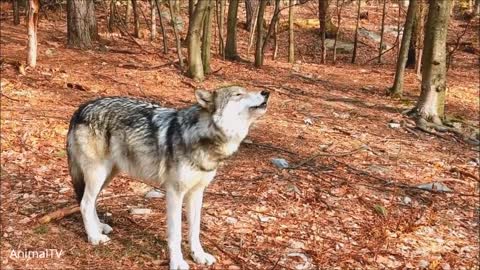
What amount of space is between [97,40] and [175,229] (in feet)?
41.7

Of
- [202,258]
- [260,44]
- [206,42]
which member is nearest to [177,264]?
[202,258]

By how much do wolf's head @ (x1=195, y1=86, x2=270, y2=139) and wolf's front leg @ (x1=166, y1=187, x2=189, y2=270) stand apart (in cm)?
71

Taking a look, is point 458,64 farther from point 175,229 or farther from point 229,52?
point 175,229

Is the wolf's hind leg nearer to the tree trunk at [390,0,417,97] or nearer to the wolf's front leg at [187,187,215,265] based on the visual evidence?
the wolf's front leg at [187,187,215,265]

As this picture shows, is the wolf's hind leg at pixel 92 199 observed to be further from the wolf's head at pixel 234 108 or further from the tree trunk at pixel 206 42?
the tree trunk at pixel 206 42

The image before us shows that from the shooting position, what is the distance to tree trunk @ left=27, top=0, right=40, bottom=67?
1052cm

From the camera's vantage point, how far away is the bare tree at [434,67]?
10.4 metres

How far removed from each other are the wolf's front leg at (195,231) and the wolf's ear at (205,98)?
35.4 inches

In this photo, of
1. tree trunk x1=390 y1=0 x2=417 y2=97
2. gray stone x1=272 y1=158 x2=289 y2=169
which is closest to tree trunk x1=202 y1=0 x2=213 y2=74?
tree trunk x1=390 y1=0 x2=417 y2=97

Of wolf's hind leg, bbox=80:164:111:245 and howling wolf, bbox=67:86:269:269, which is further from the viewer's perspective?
wolf's hind leg, bbox=80:164:111:245

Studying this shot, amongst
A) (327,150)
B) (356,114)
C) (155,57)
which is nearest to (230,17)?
(155,57)

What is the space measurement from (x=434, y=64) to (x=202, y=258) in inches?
311

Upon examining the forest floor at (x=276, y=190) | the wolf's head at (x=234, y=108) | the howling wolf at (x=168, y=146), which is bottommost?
the forest floor at (x=276, y=190)

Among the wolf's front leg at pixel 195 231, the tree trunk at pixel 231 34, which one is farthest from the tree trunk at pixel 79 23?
the wolf's front leg at pixel 195 231
